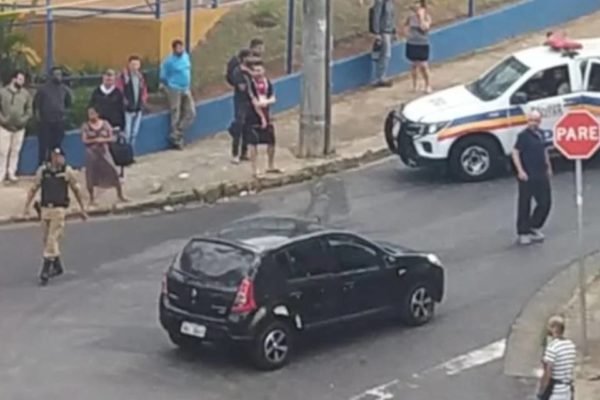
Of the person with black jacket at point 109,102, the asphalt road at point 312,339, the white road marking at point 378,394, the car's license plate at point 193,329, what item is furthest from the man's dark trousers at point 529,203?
the person with black jacket at point 109,102

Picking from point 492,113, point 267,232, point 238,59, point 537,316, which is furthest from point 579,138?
point 238,59

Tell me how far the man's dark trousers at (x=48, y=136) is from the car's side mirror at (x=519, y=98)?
6.46 meters

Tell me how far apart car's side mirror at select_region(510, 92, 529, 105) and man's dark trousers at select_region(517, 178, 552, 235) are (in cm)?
333

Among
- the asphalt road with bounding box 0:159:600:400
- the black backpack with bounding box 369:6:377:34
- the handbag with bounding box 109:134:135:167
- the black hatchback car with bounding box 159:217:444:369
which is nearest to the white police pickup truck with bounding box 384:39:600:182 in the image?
the asphalt road with bounding box 0:159:600:400

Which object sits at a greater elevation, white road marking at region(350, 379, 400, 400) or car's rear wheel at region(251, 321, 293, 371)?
car's rear wheel at region(251, 321, 293, 371)

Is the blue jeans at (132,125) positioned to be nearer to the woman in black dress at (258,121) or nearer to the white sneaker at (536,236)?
the woman in black dress at (258,121)

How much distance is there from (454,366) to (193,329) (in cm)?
271

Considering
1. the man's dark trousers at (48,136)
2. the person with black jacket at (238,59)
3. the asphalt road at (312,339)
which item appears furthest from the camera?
the person with black jacket at (238,59)

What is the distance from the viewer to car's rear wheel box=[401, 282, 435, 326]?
800 inches

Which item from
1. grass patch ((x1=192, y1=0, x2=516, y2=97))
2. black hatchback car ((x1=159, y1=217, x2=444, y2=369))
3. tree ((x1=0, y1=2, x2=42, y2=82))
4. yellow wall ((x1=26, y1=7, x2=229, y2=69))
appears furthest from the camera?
grass patch ((x1=192, y1=0, x2=516, y2=97))

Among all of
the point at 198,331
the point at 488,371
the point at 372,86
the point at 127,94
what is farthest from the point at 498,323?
the point at 372,86

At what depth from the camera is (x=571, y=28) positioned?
3631cm

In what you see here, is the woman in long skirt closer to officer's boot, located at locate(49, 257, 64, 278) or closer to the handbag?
the handbag

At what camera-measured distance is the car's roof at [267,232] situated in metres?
19.0
